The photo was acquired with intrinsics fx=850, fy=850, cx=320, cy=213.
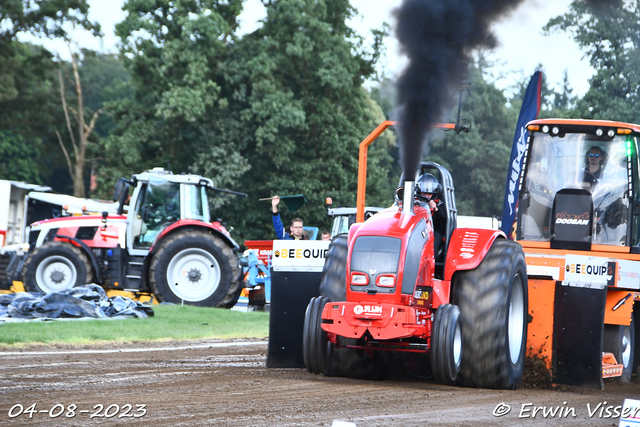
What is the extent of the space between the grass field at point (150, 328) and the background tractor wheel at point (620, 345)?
552 centimetres

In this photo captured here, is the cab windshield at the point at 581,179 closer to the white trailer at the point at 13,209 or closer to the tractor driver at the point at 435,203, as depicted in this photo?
the tractor driver at the point at 435,203

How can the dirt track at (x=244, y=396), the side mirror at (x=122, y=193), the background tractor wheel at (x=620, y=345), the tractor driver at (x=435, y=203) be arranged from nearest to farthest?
the dirt track at (x=244, y=396) → the tractor driver at (x=435, y=203) → the background tractor wheel at (x=620, y=345) → the side mirror at (x=122, y=193)

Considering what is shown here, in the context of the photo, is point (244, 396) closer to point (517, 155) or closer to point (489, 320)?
point (489, 320)

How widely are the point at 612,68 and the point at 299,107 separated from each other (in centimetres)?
1173

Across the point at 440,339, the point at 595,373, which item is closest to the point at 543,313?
the point at 595,373

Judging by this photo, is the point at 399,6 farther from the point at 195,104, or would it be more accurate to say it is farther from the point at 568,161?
the point at 195,104

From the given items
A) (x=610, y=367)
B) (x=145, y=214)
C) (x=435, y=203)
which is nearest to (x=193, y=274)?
(x=145, y=214)

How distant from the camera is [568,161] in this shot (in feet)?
36.1

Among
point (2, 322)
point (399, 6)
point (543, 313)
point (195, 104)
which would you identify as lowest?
point (2, 322)

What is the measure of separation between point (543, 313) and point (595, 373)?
75 centimetres

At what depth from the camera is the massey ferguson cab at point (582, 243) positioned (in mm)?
8250

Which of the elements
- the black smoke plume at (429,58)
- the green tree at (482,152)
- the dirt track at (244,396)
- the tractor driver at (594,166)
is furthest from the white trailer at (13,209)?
the black smoke plume at (429,58)

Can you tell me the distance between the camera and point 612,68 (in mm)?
31516

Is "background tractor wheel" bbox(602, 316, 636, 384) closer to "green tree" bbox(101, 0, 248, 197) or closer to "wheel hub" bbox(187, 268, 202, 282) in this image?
"wheel hub" bbox(187, 268, 202, 282)
